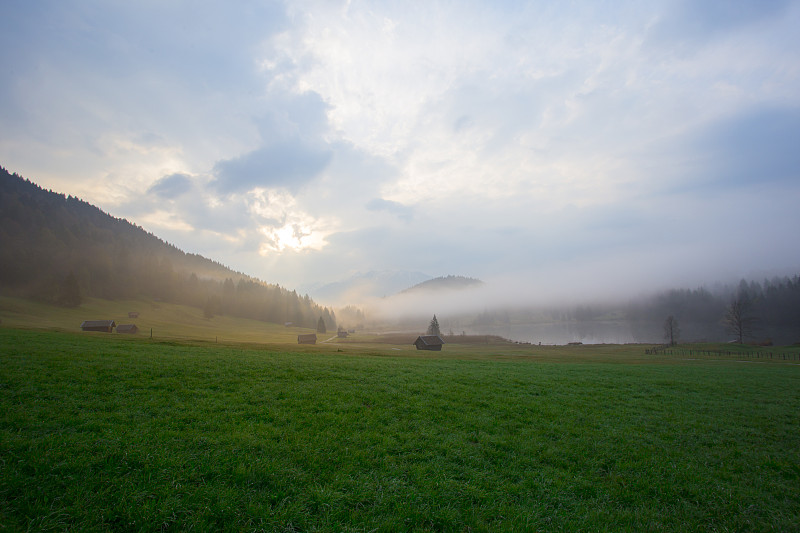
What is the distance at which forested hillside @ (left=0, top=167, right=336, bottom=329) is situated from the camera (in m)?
101

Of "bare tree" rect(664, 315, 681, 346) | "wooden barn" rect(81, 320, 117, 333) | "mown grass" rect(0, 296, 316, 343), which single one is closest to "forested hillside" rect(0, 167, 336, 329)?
"mown grass" rect(0, 296, 316, 343)

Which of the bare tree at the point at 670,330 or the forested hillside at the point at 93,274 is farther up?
the forested hillside at the point at 93,274

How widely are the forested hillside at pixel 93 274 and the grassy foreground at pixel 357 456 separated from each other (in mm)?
121166

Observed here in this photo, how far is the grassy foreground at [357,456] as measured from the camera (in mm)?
6676

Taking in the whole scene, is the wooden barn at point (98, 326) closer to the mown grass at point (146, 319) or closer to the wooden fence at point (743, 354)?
the mown grass at point (146, 319)

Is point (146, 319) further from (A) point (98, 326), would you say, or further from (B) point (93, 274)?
(B) point (93, 274)

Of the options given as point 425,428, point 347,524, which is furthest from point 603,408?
point 347,524

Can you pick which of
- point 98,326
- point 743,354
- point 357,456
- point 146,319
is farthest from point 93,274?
point 743,354

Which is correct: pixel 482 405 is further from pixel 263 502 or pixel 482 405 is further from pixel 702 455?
pixel 263 502

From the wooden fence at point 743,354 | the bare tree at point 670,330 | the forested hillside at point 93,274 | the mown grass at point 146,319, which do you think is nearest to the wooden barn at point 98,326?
the mown grass at point 146,319

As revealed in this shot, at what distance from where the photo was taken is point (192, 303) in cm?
15462

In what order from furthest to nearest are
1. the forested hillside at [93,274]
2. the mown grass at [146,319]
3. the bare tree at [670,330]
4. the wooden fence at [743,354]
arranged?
1. the bare tree at [670,330]
2. the forested hillside at [93,274]
3. the mown grass at [146,319]
4. the wooden fence at [743,354]

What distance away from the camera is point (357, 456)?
932 cm

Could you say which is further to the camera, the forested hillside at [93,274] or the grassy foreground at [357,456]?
the forested hillside at [93,274]
